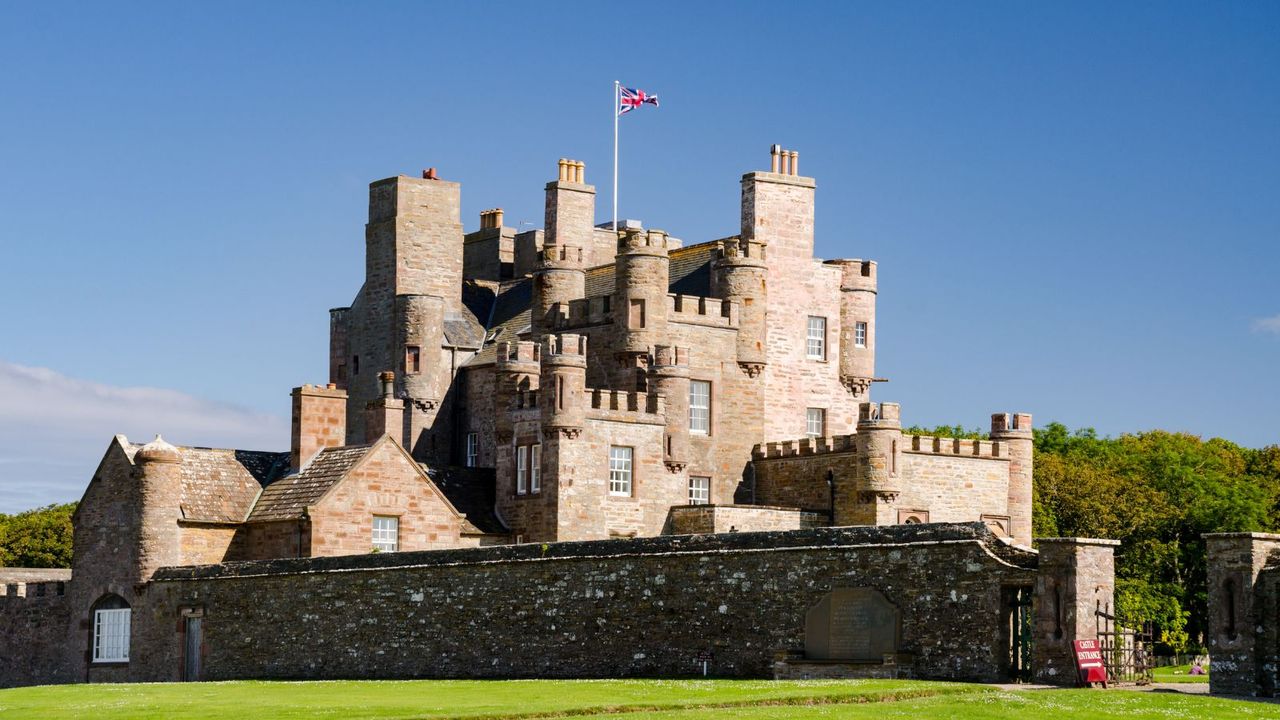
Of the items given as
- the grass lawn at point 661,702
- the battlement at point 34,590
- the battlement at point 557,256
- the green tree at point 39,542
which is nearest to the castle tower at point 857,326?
the battlement at point 557,256

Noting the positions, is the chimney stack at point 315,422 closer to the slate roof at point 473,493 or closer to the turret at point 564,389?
the slate roof at point 473,493

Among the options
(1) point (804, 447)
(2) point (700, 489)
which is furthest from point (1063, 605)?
(2) point (700, 489)

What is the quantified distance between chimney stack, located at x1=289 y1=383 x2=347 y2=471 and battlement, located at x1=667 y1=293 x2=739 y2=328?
1082 centimetres

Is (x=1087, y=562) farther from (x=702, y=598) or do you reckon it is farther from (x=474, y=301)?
(x=474, y=301)

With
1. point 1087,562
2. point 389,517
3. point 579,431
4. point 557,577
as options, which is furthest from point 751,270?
point 1087,562

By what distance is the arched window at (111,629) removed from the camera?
5362cm

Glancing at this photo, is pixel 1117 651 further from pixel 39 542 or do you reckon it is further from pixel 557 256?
pixel 39 542

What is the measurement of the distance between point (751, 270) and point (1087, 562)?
29.4 meters

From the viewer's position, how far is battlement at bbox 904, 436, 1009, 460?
2388 inches

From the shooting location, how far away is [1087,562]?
116 feet

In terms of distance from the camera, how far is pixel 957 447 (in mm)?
61844

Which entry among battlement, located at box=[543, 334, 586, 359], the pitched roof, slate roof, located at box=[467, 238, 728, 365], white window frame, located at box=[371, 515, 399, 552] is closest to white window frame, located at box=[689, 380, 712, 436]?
slate roof, located at box=[467, 238, 728, 365]

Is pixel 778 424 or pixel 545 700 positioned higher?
pixel 778 424

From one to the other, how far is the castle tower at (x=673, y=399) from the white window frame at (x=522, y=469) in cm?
434
